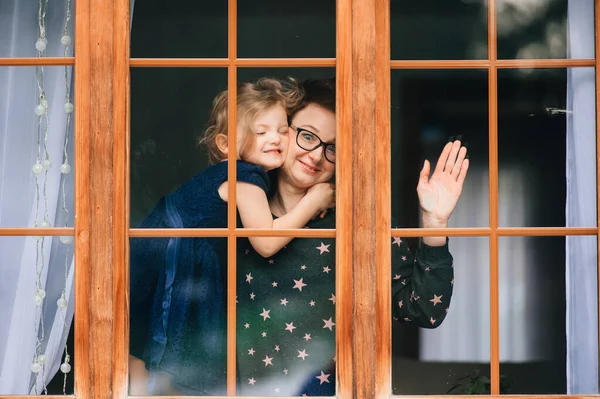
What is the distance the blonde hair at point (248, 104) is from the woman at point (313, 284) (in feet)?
0.22

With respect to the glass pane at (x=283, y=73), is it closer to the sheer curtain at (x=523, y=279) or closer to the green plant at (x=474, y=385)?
the sheer curtain at (x=523, y=279)

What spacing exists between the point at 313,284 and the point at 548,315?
3.43 ft

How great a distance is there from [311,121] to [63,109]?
3.61 feet

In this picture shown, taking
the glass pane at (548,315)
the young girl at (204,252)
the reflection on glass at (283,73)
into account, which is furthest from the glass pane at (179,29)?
the glass pane at (548,315)

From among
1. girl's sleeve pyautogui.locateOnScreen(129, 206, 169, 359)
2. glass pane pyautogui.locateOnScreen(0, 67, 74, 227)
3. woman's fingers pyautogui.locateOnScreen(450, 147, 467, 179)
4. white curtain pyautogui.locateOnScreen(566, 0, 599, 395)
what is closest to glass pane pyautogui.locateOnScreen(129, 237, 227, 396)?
girl's sleeve pyautogui.locateOnScreen(129, 206, 169, 359)

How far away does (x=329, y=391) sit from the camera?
3.51 metres

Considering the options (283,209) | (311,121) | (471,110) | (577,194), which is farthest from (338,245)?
(577,194)

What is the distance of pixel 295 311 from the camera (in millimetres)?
3529

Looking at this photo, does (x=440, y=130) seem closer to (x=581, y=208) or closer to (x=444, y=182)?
(x=444, y=182)

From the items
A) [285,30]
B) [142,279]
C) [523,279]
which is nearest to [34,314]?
[142,279]

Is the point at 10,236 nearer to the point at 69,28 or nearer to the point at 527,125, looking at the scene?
the point at 69,28

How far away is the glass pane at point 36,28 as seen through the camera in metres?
3.59

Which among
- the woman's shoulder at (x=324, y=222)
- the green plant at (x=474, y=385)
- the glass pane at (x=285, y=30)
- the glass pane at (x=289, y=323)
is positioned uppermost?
the glass pane at (x=285, y=30)

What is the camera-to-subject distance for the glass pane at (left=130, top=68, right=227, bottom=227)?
3521 mm
